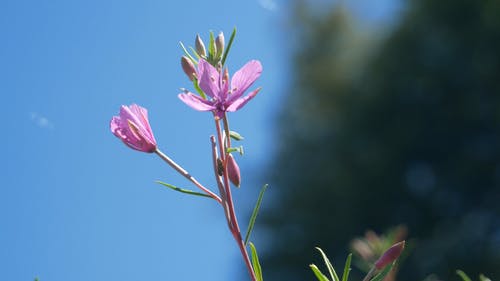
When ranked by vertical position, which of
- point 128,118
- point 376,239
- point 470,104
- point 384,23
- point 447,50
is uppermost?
point 384,23

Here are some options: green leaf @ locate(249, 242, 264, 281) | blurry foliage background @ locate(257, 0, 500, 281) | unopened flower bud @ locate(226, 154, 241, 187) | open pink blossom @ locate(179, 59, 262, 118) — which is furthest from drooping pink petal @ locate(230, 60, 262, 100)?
blurry foliage background @ locate(257, 0, 500, 281)

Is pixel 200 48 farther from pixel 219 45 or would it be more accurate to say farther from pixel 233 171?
pixel 233 171

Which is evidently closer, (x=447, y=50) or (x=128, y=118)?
(x=128, y=118)

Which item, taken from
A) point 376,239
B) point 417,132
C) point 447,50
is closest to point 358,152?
point 417,132

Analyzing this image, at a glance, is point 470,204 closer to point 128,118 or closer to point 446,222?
point 446,222

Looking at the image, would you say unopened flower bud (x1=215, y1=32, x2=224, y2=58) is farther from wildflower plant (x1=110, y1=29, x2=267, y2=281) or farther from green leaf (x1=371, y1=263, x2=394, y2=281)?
green leaf (x1=371, y1=263, x2=394, y2=281)

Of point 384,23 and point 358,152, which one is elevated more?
point 384,23

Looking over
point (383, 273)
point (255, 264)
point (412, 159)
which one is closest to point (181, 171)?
point (255, 264)
